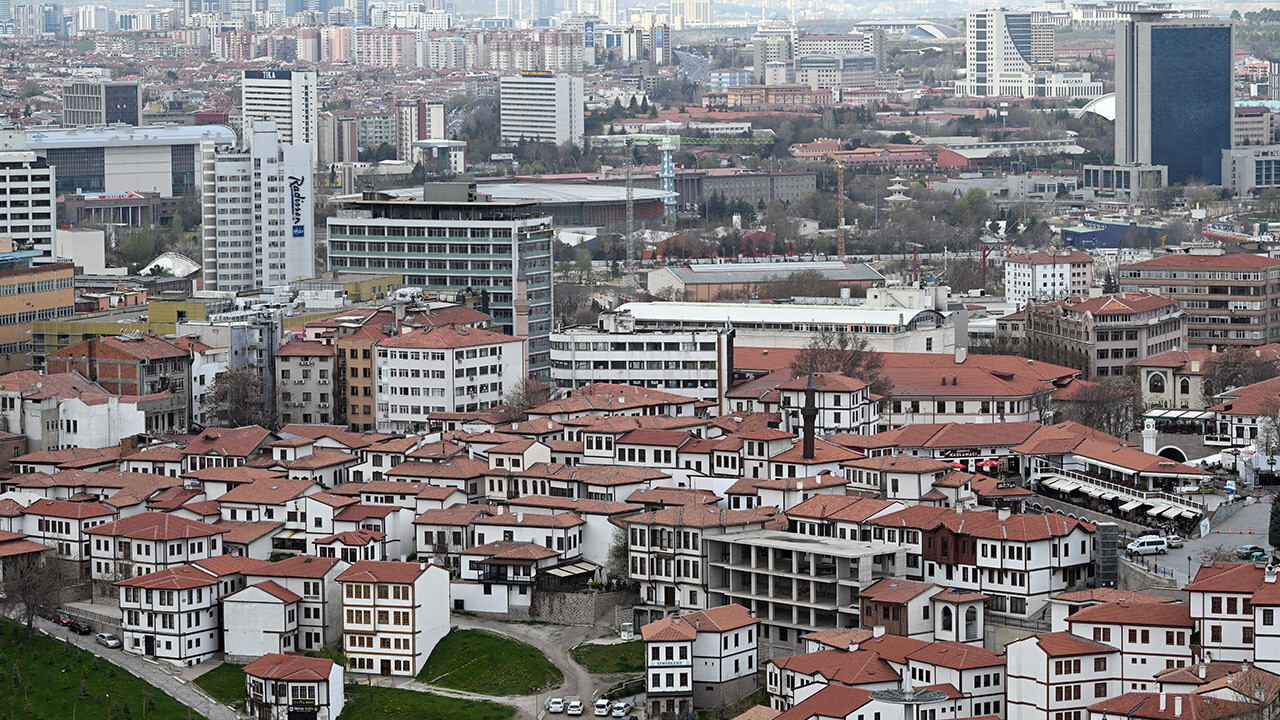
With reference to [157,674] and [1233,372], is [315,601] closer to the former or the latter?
[157,674]

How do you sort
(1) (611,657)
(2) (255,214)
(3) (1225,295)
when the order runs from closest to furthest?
(1) (611,657)
(3) (1225,295)
(2) (255,214)

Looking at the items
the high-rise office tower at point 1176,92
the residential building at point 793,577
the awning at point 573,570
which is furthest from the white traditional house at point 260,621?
the high-rise office tower at point 1176,92

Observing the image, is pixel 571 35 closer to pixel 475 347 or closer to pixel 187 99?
pixel 187 99

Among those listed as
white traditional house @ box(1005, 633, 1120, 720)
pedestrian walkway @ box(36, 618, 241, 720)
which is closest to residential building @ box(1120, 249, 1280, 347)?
white traditional house @ box(1005, 633, 1120, 720)

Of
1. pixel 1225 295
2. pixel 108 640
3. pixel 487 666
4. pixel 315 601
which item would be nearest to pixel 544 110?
pixel 1225 295

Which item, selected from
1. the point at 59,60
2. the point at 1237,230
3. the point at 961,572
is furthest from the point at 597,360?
the point at 59,60

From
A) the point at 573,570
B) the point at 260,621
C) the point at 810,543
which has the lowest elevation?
the point at 260,621
